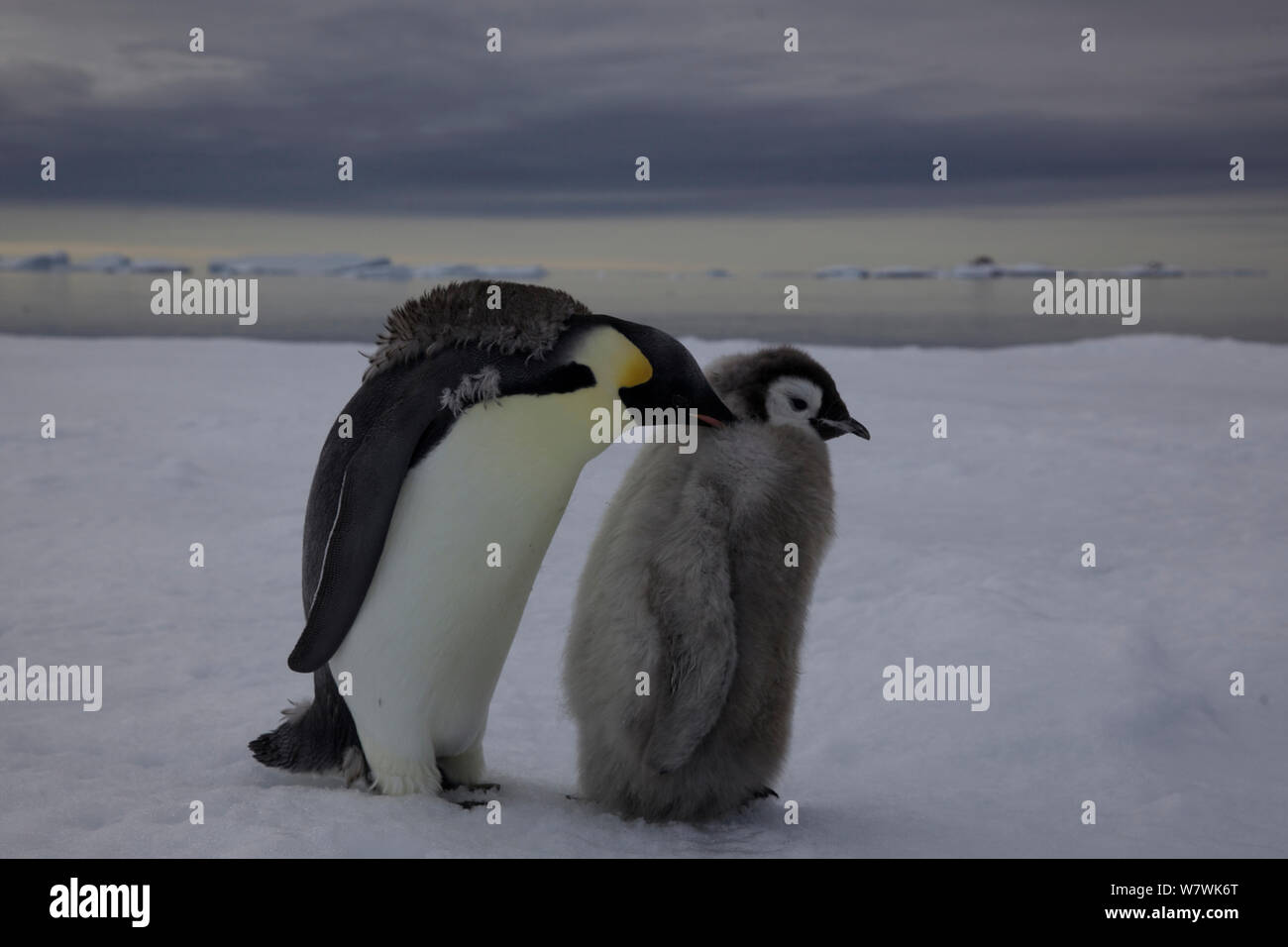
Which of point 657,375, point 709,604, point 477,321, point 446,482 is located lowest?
point 709,604

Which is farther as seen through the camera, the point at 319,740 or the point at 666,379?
the point at 319,740

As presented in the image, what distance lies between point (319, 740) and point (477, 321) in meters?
1.05

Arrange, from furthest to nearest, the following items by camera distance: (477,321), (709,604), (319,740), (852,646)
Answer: (852,646) → (319,740) → (477,321) → (709,604)

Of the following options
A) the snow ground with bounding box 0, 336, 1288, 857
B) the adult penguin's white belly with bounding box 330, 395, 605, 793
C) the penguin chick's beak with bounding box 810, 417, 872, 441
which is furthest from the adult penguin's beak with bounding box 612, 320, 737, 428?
the snow ground with bounding box 0, 336, 1288, 857

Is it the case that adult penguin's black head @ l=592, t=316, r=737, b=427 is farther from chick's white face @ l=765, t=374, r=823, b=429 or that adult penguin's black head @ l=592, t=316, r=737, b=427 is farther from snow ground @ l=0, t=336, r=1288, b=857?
snow ground @ l=0, t=336, r=1288, b=857

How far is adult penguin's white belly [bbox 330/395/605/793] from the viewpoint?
2.32m

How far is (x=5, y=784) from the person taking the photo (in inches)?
101

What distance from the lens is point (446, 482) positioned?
234 centimetres

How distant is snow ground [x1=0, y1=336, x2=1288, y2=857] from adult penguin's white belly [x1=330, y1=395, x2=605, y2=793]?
19 cm

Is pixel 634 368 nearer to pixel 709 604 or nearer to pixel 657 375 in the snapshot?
pixel 657 375

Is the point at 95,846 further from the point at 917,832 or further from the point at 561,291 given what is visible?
the point at 917,832

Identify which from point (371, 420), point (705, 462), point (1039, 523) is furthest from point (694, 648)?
point (1039, 523)

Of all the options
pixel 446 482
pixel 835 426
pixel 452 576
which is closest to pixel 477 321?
pixel 446 482
